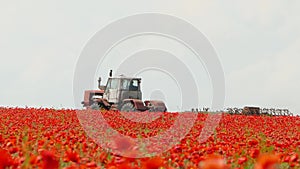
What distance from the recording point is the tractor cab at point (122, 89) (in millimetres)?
23984

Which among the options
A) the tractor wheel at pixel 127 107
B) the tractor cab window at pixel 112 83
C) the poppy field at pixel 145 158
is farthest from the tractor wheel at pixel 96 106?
the poppy field at pixel 145 158

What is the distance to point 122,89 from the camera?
24.0 m

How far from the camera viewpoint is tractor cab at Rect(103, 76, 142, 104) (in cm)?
2398

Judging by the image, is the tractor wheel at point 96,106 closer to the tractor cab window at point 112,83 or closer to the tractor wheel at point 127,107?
the tractor cab window at point 112,83

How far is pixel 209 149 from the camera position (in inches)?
285

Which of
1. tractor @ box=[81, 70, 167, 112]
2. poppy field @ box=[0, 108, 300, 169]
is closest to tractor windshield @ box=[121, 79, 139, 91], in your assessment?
tractor @ box=[81, 70, 167, 112]

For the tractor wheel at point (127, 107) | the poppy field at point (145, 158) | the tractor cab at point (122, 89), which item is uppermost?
the tractor cab at point (122, 89)

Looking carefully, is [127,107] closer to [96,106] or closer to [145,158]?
[96,106]

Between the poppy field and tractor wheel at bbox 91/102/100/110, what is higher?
tractor wheel at bbox 91/102/100/110

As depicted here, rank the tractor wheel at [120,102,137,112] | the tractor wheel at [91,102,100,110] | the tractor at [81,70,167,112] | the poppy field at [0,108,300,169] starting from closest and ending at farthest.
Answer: the poppy field at [0,108,300,169]
the tractor wheel at [120,102,137,112]
the tractor at [81,70,167,112]
the tractor wheel at [91,102,100,110]

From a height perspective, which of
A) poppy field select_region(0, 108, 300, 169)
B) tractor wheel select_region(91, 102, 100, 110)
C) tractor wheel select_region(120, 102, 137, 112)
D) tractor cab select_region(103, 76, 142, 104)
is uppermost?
tractor cab select_region(103, 76, 142, 104)

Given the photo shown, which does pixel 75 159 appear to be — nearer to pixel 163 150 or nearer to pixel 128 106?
pixel 163 150

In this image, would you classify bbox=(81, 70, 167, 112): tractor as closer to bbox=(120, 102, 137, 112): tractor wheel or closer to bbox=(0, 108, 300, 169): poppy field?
bbox=(120, 102, 137, 112): tractor wheel

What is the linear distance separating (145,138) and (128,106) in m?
12.2
